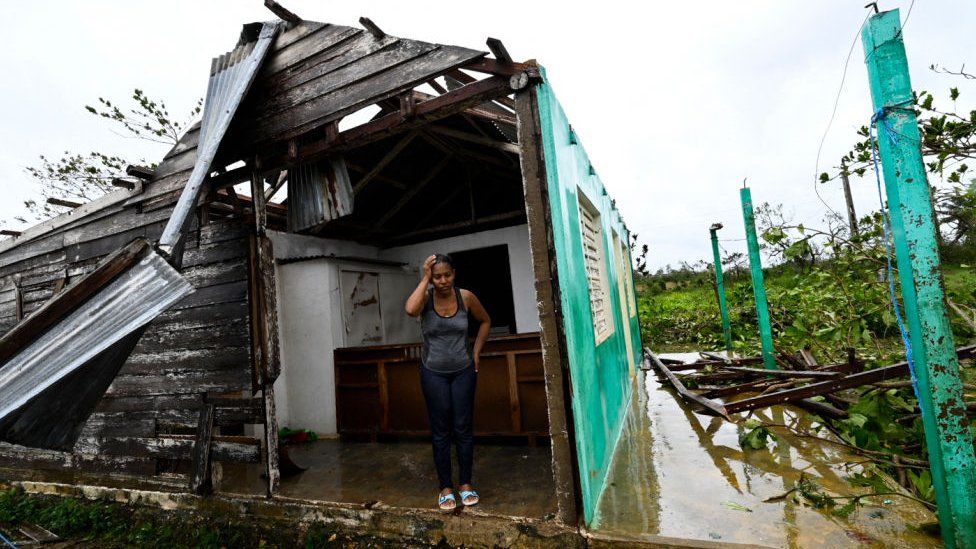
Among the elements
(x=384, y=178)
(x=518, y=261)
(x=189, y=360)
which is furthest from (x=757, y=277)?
(x=189, y=360)

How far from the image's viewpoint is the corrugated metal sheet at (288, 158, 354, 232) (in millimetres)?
3742

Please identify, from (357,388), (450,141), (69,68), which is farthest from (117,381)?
(69,68)

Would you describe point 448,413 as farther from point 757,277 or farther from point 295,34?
point 757,277

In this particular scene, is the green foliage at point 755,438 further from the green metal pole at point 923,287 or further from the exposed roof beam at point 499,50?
the exposed roof beam at point 499,50

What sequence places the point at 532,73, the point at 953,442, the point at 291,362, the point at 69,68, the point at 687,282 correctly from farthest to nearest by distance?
the point at 687,282
the point at 69,68
the point at 291,362
the point at 532,73
the point at 953,442

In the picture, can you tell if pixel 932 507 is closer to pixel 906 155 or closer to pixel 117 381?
pixel 906 155

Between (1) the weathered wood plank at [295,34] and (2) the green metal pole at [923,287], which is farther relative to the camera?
(1) the weathered wood plank at [295,34]

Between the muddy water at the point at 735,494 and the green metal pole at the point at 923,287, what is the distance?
0.44 metres

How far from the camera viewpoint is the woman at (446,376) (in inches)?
122

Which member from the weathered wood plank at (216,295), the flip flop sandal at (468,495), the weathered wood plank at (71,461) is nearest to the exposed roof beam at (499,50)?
the weathered wood plank at (216,295)

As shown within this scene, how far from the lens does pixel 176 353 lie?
13.4ft

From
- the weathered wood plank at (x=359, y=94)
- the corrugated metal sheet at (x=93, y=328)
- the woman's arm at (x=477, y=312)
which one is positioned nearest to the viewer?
the corrugated metal sheet at (x=93, y=328)

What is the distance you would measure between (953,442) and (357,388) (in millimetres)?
5374

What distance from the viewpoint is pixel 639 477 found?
345cm
